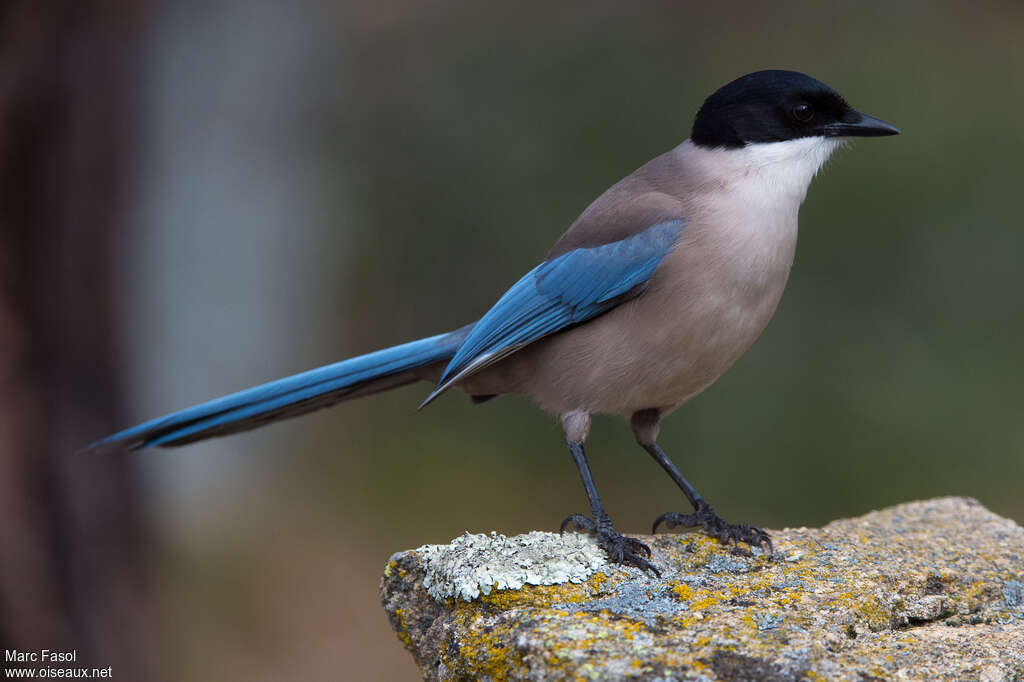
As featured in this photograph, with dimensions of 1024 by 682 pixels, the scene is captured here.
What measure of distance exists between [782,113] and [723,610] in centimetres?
206

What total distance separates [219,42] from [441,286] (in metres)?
2.60

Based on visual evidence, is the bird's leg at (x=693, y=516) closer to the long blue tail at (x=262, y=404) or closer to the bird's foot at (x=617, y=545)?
the bird's foot at (x=617, y=545)

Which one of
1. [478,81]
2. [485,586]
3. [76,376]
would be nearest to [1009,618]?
[485,586]

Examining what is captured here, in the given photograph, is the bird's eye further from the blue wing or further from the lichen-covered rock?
the lichen-covered rock

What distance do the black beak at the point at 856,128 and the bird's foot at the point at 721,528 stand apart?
1.56 meters

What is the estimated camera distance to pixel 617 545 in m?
3.68

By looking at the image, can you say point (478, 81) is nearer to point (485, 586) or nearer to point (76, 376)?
point (76, 376)

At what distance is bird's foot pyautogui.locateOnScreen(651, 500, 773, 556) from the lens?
393 cm

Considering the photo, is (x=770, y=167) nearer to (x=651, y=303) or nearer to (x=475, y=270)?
(x=651, y=303)

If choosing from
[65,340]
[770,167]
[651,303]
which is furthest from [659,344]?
[65,340]

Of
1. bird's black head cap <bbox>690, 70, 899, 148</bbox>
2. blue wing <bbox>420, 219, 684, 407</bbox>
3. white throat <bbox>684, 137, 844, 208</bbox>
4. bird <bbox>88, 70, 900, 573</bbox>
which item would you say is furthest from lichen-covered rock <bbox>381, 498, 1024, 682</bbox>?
bird's black head cap <bbox>690, 70, 899, 148</bbox>

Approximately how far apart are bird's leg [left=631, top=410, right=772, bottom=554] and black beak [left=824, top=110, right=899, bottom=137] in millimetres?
1336

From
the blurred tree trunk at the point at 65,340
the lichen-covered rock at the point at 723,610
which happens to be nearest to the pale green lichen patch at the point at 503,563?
the lichen-covered rock at the point at 723,610

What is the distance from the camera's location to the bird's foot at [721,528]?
12.9ft
